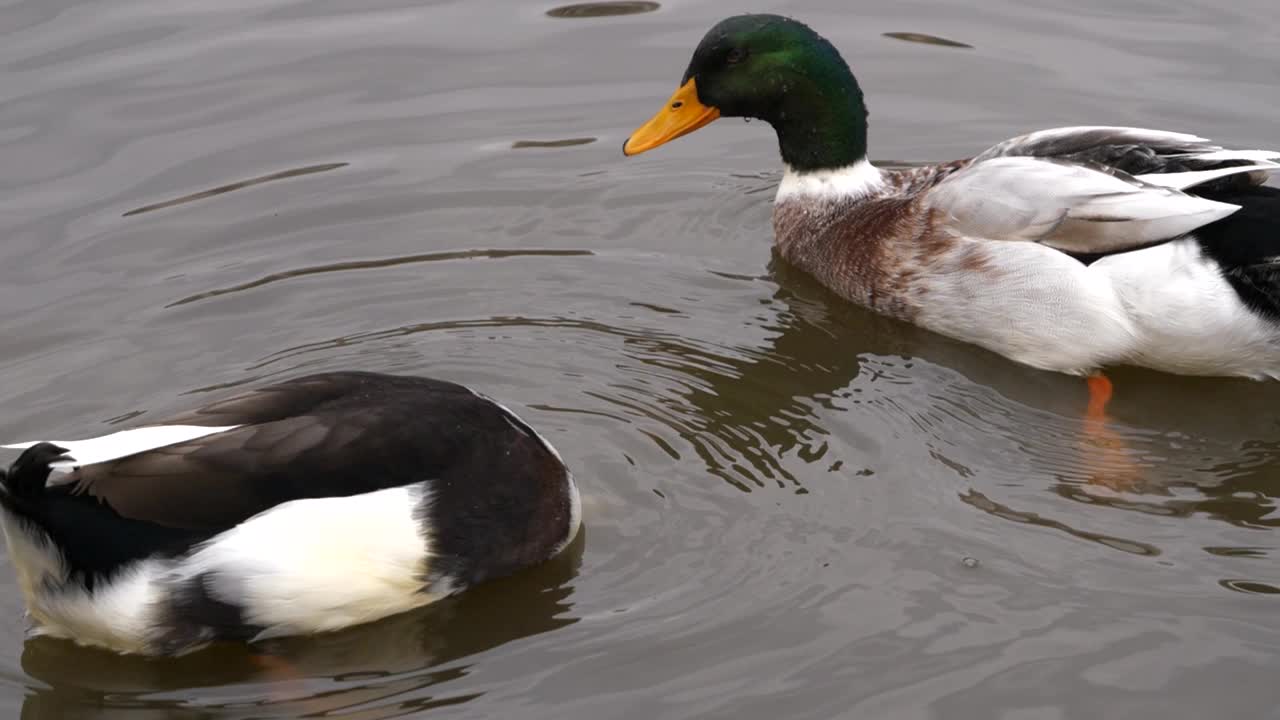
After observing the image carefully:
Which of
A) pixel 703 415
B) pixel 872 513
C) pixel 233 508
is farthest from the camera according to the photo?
pixel 703 415

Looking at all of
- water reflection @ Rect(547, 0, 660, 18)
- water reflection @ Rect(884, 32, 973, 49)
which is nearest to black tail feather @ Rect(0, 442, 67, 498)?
water reflection @ Rect(547, 0, 660, 18)

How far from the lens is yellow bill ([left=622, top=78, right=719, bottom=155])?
7.40 metres

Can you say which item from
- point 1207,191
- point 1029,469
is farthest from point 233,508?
point 1207,191

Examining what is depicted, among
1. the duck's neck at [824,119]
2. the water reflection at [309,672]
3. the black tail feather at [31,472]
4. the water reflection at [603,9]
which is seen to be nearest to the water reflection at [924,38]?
the water reflection at [603,9]

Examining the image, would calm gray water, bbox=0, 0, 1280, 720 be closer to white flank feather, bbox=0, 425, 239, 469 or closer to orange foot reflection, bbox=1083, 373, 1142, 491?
orange foot reflection, bbox=1083, 373, 1142, 491

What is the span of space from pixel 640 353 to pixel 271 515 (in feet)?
7.40

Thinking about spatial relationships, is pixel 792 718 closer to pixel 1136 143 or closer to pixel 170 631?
pixel 170 631

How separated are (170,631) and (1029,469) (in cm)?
278

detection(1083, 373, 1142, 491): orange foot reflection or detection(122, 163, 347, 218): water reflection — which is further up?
detection(122, 163, 347, 218): water reflection

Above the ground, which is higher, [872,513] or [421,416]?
[421,416]

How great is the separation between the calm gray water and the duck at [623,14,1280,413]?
155 mm

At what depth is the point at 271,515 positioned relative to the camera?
4.52m

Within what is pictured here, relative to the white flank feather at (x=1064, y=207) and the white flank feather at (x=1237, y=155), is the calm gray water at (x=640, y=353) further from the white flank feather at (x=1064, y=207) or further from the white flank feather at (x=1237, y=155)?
the white flank feather at (x=1237, y=155)

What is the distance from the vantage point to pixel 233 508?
14.7 ft
